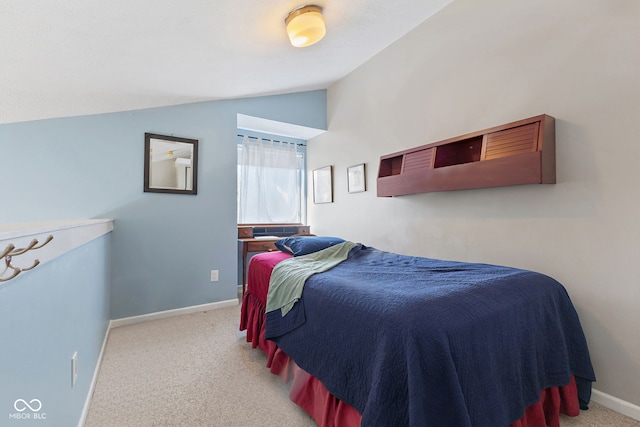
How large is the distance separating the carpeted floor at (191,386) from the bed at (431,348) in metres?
0.12

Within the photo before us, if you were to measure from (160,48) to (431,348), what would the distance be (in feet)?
6.94

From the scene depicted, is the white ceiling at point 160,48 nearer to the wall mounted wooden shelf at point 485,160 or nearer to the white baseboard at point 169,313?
the wall mounted wooden shelf at point 485,160

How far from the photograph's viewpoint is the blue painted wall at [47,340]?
67 centimetres

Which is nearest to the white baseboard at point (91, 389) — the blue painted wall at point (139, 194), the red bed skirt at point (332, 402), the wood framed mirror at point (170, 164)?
the blue painted wall at point (139, 194)

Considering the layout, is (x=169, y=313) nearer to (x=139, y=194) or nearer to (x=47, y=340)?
(x=139, y=194)

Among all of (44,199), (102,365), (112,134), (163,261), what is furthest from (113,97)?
(102,365)

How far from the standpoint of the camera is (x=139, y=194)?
2.68 m

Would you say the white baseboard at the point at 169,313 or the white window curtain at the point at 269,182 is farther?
the white window curtain at the point at 269,182

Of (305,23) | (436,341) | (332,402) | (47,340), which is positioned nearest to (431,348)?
(436,341)

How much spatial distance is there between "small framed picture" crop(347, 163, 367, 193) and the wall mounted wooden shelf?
0.59 meters

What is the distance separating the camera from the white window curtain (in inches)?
150

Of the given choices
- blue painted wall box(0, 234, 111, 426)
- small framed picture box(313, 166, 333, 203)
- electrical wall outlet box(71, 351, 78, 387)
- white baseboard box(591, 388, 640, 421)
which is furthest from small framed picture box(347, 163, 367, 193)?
electrical wall outlet box(71, 351, 78, 387)

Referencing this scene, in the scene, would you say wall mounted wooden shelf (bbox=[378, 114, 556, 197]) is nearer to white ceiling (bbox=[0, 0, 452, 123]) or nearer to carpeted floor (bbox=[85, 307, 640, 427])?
white ceiling (bbox=[0, 0, 452, 123])

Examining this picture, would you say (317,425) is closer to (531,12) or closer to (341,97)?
(531,12)
